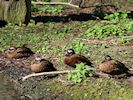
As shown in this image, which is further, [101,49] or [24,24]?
[24,24]

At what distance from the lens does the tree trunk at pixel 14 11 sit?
13.8 meters

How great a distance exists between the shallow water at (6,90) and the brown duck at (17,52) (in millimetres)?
788

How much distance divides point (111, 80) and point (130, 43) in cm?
277

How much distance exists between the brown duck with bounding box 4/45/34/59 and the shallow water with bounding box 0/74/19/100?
79 centimetres

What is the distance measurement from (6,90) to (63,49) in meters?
2.13

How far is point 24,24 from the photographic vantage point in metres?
13.7

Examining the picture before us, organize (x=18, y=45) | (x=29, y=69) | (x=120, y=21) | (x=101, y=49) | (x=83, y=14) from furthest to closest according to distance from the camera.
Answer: (x=83, y=14) → (x=120, y=21) → (x=18, y=45) → (x=101, y=49) → (x=29, y=69)

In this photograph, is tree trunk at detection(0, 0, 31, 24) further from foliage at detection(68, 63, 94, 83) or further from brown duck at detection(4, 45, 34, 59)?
foliage at detection(68, 63, 94, 83)

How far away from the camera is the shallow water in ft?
28.9

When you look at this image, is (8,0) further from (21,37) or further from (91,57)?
(91,57)

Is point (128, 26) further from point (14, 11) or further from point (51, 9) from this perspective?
point (51, 9)

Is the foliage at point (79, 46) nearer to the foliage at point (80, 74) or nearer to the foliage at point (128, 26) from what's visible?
the foliage at point (128, 26)

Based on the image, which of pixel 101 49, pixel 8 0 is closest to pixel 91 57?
pixel 101 49

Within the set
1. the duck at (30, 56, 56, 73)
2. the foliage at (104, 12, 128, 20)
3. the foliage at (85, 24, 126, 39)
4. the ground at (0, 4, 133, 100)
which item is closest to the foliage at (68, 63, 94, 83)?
the ground at (0, 4, 133, 100)
